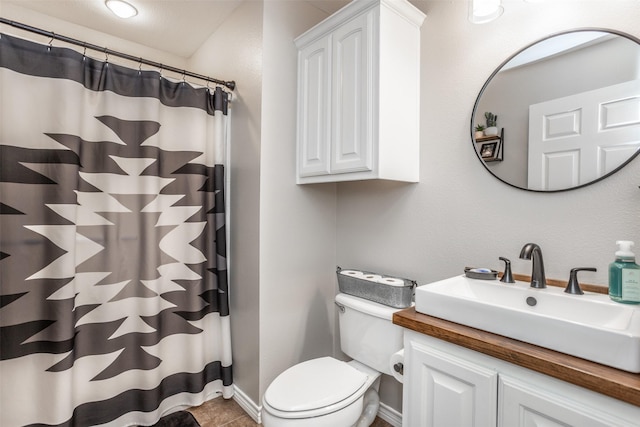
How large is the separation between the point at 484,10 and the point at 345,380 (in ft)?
5.47

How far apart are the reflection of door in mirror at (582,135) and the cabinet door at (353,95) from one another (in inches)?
26.2

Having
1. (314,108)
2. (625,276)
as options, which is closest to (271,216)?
(314,108)

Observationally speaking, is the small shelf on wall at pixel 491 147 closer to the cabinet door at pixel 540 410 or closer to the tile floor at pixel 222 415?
the cabinet door at pixel 540 410

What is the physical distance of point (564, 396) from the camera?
2.58 feet

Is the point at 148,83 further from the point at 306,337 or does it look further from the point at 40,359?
the point at 306,337

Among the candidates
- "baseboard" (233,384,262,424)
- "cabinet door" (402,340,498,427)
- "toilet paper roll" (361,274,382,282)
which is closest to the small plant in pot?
"toilet paper roll" (361,274,382,282)

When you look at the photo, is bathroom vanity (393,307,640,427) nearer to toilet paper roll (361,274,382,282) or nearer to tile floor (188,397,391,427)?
toilet paper roll (361,274,382,282)

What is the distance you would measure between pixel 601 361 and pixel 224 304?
66.7 inches

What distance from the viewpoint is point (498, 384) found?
0.90 m

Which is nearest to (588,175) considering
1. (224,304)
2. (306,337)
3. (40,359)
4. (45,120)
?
(306,337)

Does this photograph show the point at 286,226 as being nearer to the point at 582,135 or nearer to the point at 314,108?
the point at 314,108

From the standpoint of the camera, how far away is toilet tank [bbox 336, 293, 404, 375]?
141cm

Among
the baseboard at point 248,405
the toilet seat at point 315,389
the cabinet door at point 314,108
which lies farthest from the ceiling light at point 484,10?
the baseboard at point 248,405

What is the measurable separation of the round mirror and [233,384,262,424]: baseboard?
1.73m
